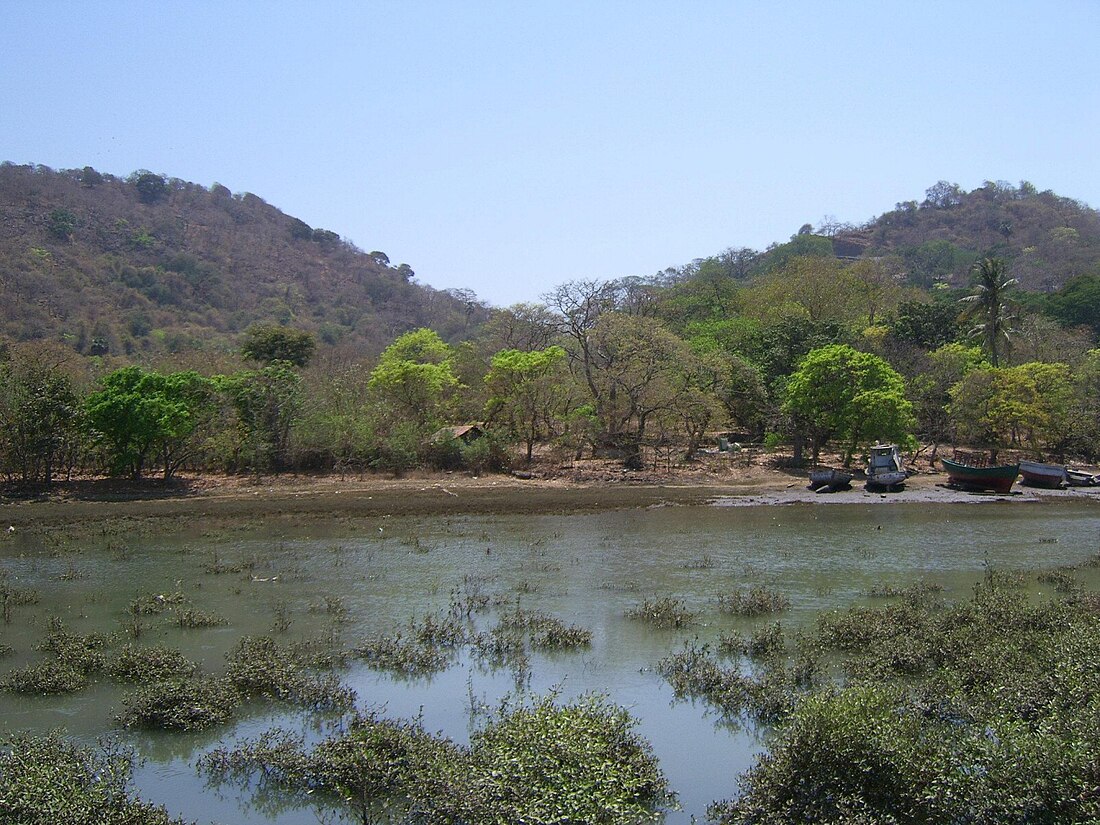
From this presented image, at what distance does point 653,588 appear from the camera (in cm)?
2042

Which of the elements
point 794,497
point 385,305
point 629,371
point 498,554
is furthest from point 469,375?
point 385,305

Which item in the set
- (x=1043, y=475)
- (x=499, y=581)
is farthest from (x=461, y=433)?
(x=1043, y=475)

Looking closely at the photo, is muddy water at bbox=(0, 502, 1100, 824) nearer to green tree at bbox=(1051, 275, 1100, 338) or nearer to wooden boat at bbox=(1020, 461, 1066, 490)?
wooden boat at bbox=(1020, 461, 1066, 490)

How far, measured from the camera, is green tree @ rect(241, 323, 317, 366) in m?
53.1

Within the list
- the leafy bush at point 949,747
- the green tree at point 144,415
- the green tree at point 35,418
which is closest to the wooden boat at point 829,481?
the leafy bush at point 949,747

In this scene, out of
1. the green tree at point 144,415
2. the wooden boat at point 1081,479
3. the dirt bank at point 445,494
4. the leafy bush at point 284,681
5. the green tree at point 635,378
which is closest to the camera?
the leafy bush at point 284,681

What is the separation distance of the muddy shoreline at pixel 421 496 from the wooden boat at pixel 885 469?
1.77ft

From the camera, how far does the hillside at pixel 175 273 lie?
259ft

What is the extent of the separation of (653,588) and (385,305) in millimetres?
102821

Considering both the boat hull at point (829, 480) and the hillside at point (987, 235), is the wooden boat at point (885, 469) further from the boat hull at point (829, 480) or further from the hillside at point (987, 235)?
the hillside at point (987, 235)

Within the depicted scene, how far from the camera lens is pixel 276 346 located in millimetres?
53625

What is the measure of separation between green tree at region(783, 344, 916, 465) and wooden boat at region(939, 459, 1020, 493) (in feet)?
8.36

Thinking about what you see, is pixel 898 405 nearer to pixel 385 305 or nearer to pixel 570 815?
pixel 570 815

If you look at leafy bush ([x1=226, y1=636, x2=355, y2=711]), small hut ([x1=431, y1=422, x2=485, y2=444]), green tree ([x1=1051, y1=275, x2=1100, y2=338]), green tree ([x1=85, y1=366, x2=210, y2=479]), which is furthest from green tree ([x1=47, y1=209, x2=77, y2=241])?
leafy bush ([x1=226, y1=636, x2=355, y2=711])
